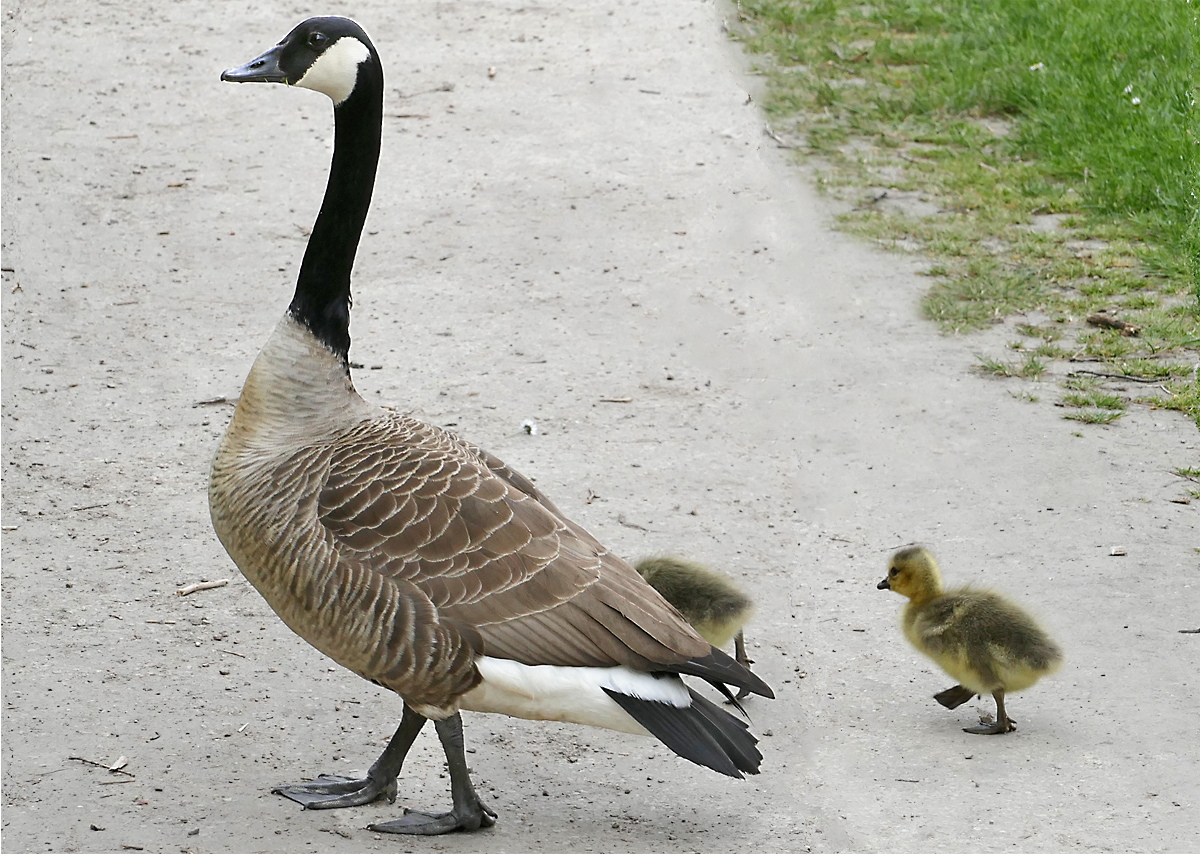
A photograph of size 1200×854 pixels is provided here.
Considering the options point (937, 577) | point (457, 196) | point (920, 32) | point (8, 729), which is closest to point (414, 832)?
point (8, 729)

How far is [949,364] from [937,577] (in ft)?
7.25

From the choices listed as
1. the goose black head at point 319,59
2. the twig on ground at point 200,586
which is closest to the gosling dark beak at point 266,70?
the goose black head at point 319,59

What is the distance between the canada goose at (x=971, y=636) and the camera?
13.3 ft

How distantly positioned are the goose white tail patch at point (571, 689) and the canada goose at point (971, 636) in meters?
0.99

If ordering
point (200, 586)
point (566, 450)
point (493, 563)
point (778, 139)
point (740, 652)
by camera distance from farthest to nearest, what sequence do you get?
1. point (778, 139)
2. point (566, 450)
3. point (200, 586)
4. point (740, 652)
5. point (493, 563)

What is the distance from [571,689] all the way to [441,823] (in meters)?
0.54

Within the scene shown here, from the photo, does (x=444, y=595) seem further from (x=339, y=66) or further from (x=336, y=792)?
(x=339, y=66)

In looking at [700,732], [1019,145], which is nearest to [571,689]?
[700,732]

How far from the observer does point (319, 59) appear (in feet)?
13.3

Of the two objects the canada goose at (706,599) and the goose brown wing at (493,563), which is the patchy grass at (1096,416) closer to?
the canada goose at (706,599)

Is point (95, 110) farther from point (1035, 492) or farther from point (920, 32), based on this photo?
point (1035, 492)

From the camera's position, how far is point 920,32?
10109mm

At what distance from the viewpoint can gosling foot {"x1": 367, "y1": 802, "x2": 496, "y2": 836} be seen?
3689 millimetres

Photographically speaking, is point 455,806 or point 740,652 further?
point 740,652
